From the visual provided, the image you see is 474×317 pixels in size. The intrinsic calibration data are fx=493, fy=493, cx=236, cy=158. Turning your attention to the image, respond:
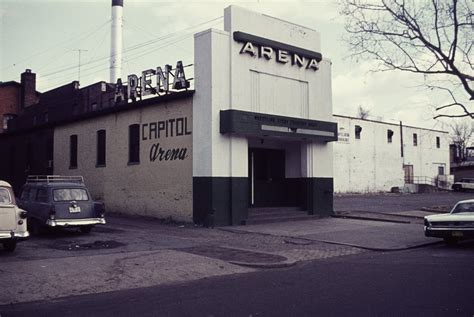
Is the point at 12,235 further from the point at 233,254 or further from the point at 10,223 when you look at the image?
the point at 233,254

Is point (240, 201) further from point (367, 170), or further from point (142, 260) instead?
point (367, 170)

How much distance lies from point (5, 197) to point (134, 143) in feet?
35.2

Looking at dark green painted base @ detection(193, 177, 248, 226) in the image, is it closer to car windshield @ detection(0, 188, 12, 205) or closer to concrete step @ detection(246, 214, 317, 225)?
concrete step @ detection(246, 214, 317, 225)

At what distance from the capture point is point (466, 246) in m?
14.2

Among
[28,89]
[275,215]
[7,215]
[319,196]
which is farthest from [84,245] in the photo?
[28,89]

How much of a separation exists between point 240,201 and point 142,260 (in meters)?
8.20

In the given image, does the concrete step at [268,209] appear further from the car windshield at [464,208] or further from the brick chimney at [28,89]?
the brick chimney at [28,89]

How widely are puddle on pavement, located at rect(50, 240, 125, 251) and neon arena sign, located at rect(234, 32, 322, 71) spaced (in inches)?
369

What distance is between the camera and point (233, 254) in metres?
12.2

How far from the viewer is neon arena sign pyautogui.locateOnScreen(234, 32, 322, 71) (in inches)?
761

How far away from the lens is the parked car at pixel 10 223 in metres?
11.3

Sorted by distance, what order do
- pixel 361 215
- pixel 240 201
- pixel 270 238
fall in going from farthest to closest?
pixel 361 215 < pixel 240 201 < pixel 270 238

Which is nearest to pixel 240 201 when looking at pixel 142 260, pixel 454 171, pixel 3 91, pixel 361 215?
pixel 361 215

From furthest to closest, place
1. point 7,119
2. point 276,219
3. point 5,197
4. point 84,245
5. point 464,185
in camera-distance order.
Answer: point 464,185 → point 7,119 → point 276,219 → point 84,245 → point 5,197
